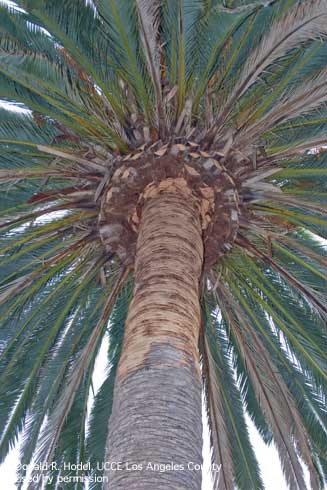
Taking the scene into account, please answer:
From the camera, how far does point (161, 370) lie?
15.9 feet

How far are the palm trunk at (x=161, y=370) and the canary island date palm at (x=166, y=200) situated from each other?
57 millimetres

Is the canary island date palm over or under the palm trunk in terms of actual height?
over

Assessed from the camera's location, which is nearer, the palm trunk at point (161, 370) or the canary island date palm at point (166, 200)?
the palm trunk at point (161, 370)

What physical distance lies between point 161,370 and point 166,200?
229 cm

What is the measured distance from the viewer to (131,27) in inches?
268

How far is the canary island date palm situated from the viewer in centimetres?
688

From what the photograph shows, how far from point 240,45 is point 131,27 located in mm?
1211

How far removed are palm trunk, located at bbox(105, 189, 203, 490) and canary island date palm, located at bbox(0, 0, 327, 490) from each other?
0.06 meters

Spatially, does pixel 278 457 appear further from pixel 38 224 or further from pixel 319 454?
pixel 38 224

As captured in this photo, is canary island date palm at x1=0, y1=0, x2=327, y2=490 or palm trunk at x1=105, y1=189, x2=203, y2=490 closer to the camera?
palm trunk at x1=105, y1=189, x2=203, y2=490

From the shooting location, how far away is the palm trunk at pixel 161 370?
167 inches

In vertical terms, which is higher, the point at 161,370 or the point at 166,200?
the point at 166,200

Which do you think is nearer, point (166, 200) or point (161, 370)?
point (161, 370)

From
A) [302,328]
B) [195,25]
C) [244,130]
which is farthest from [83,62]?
[302,328]
